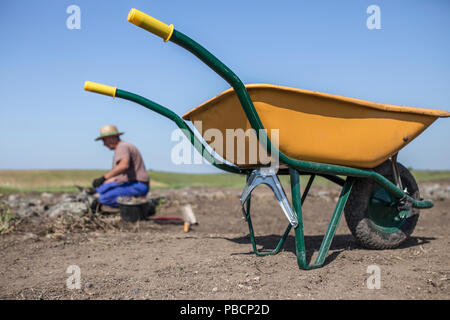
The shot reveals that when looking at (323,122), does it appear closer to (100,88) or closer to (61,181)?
(100,88)

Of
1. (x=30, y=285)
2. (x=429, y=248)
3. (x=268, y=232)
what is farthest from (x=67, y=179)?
(x=429, y=248)

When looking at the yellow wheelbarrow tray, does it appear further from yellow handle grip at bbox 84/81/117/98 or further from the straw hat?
the straw hat

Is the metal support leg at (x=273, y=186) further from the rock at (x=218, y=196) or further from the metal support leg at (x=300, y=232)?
the rock at (x=218, y=196)

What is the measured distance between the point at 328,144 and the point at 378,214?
90 centimetres

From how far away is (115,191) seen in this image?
17.9 feet

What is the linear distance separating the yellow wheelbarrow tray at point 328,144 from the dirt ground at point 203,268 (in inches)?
8.8

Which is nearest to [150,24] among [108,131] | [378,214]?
[378,214]

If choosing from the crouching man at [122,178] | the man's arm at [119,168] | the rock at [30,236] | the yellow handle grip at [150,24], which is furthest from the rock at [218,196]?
the yellow handle grip at [150,24]

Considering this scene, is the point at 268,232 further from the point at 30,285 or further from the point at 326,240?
the point at 30,285

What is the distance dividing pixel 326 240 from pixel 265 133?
35.5 inches

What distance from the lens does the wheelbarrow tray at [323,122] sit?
8.27 ft

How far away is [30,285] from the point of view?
240 centimetres

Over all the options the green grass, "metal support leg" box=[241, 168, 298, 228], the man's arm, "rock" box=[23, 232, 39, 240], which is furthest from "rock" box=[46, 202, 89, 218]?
the green grass
